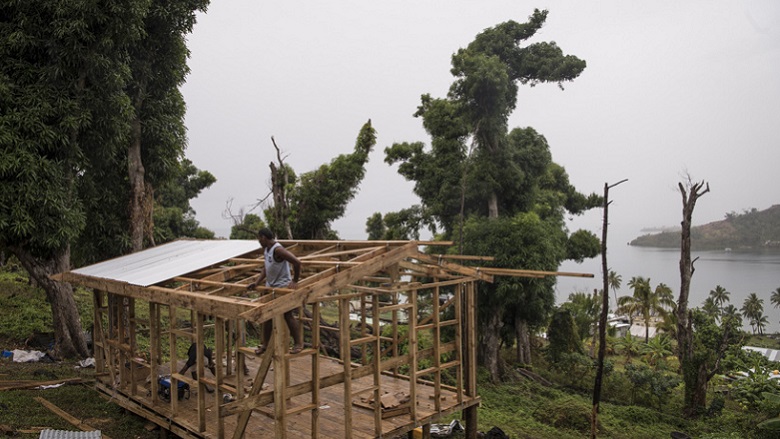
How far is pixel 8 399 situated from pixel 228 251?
5207 mm

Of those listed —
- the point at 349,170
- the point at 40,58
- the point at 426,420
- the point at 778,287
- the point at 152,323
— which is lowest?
the point at 778,287

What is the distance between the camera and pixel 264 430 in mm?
→ 8219

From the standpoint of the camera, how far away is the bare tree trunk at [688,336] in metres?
17.2

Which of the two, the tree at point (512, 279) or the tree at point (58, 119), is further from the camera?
the tree at point (512, 279)

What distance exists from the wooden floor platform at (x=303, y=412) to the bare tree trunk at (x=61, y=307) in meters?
4.49

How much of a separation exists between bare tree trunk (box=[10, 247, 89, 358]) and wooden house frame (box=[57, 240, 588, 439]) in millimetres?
3328

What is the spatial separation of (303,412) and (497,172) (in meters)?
17.1

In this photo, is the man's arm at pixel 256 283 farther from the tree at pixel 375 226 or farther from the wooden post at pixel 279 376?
the tree at pixel 375 226

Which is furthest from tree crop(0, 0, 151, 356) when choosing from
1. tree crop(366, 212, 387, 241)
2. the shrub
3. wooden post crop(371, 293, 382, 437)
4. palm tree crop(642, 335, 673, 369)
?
palm tree crop(642, 335, 673, 369)

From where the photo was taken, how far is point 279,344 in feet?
21.9

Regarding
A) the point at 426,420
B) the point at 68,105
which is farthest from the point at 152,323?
the point at 68,105

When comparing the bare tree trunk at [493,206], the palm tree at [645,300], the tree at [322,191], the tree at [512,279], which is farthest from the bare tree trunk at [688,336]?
the palm tree at [645,300]

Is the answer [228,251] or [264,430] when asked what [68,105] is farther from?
[264,430]

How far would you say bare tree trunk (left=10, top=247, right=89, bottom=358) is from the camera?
13.8 meters
